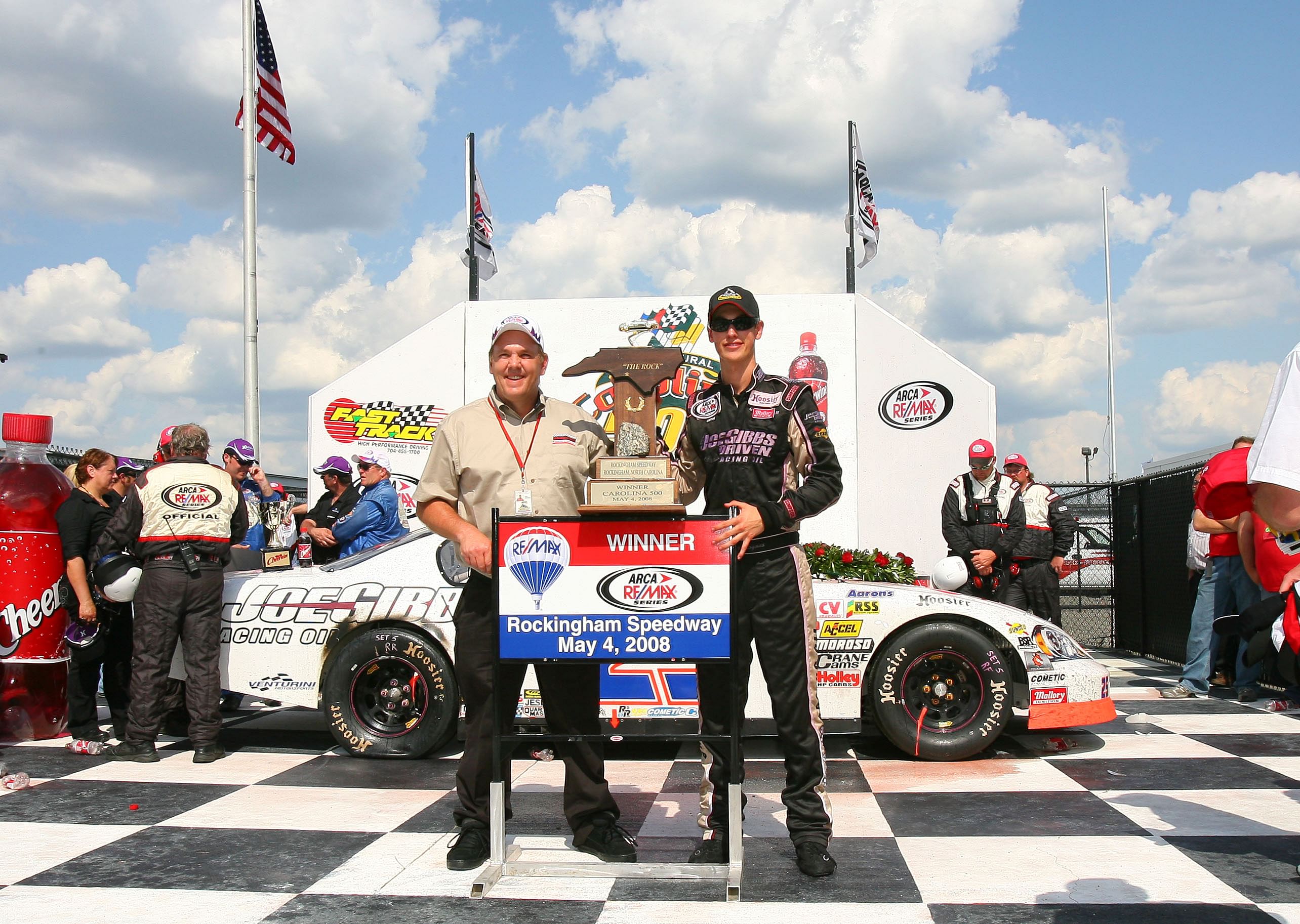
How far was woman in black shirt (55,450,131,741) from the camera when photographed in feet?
18.3

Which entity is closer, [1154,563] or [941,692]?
[941,692]

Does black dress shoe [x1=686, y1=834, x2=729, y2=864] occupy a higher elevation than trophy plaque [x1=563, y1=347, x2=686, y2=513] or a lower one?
lower

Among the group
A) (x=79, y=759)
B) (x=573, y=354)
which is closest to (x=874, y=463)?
(x=573, y=354)

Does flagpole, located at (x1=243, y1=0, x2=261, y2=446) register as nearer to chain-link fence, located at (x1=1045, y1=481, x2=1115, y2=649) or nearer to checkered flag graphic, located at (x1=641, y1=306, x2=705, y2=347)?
checkered flag graphic, located at (x1=641, y1=306, x2=705, y2=347)

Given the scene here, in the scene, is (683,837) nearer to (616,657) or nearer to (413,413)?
(616,657)

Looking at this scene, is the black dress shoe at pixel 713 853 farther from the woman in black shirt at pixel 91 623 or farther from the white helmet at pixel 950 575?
the woman in black shirt at pixel 91 623

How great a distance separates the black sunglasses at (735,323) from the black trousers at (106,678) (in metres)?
3.97

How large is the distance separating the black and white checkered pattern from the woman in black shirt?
248 millimetres

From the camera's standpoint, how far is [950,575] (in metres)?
5.91

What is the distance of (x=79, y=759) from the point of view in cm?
516

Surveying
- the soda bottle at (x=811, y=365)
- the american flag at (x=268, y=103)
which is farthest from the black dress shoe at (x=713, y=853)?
the american flag at (x=268, y=103)

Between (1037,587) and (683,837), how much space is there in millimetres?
4245

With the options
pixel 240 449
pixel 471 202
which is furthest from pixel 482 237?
pixel 240 449

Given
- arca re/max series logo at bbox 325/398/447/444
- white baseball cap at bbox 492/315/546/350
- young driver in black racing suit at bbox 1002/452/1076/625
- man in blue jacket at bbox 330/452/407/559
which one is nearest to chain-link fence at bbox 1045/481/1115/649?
young driver in black racing suit at bbox 1002/452/1076/625
